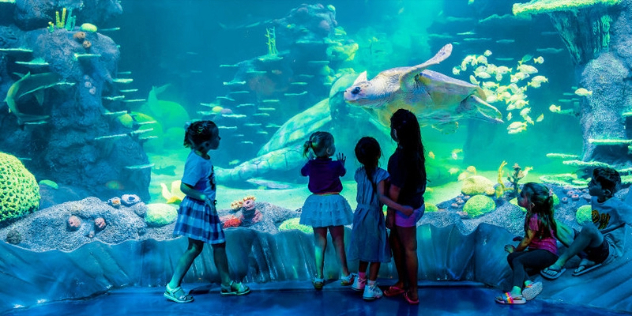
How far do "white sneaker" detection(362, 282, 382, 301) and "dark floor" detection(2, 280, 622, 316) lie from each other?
0.04 metres

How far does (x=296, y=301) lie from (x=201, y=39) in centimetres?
2183

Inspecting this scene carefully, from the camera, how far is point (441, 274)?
271 cm

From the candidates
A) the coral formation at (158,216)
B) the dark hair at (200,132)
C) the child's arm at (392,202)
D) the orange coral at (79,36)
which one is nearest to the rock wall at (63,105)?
the orange coral at (79,36)

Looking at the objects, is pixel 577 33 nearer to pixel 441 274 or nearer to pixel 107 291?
pixel 441 274

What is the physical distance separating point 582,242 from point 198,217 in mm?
2514

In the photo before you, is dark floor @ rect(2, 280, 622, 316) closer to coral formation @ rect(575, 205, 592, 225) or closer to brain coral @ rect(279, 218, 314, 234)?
brain coral @ rect(279, 218, 314, 234)

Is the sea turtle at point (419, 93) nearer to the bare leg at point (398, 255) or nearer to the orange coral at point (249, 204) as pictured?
the bare leg at point (398, 255)

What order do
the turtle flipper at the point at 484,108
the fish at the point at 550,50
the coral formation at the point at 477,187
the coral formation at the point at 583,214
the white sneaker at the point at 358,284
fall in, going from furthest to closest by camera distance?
1. the fish at the point at 550,50
2. the coral formation at the point at 477,187
3. the coral formation at the point at 583,214
4. the turtle flipper at the point at 484,108
5. the white sneaker at the point at 358,284

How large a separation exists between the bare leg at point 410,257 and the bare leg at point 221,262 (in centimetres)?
125

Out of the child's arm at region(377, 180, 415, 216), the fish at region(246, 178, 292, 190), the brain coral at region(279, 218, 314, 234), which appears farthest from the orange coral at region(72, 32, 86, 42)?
the child's arm at region(377, 180, 415, 216)

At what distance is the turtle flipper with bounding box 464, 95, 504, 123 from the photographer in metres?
4.37

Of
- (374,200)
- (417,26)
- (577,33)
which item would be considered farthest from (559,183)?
(417,26)

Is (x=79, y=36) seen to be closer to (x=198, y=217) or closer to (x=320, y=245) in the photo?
(x=198, y=217)

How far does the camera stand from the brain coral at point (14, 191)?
5262 millimetres
